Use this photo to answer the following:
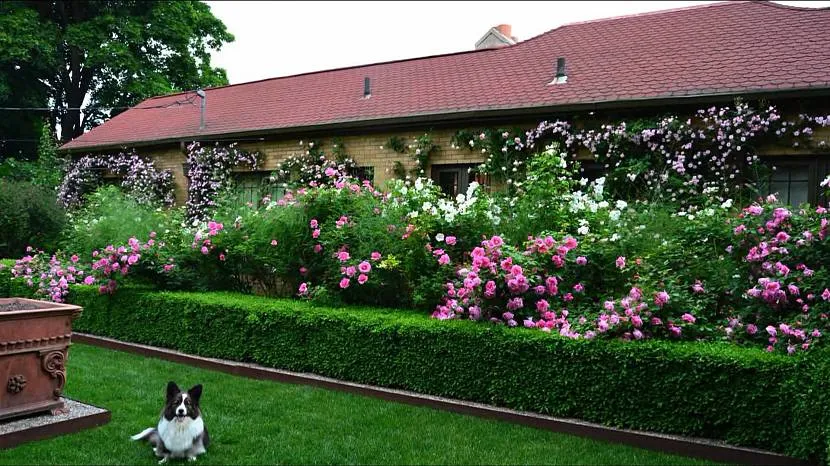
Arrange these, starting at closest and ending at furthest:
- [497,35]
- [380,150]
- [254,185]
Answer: [380,150], [254,185], [497,35]

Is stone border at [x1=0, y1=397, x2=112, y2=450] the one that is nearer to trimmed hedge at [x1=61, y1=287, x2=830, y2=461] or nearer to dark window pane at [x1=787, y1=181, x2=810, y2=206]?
trimmed hedge at [x1=61, y1=287, x2=830, y2=461]

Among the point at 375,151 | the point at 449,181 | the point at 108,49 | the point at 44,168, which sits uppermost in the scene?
the point at 108,49

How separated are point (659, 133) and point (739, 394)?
5.49 metres

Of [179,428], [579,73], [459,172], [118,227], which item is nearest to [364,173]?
[459,172]

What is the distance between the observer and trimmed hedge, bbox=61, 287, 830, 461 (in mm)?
4270

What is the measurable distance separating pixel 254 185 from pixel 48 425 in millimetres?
9697

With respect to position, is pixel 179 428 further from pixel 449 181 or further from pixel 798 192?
pixel 798 192

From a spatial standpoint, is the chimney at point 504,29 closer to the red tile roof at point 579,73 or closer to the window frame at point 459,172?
the red tile roof at point 579,73

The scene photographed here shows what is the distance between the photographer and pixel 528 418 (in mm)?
5129

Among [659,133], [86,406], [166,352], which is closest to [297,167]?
[166,352]

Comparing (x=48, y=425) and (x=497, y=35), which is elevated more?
(x=497, y=35)

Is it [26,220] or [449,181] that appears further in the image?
[26,220]

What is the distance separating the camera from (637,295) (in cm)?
522

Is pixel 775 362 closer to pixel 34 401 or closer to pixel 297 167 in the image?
pixel 34 401
